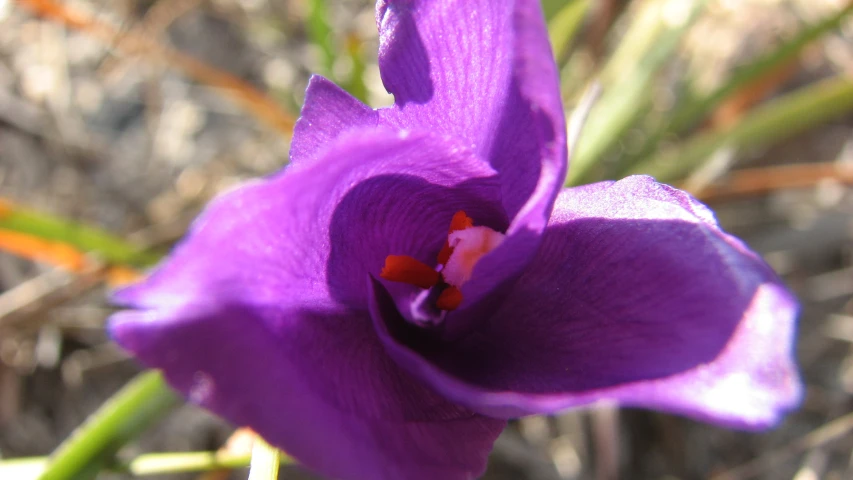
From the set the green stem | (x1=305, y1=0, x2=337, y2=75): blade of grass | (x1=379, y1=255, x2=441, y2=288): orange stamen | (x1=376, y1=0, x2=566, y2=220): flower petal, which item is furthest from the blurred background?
(x1=376, y1=0, x2=566, y2=220): flower petal

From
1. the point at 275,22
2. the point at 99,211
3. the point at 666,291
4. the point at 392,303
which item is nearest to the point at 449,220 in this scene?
the point at 392,303

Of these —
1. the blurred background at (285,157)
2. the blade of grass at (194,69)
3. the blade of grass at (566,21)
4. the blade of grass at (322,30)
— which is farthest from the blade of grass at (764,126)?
the blade of grass at (194,69)

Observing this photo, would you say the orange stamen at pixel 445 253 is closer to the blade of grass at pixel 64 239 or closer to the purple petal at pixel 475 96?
the purple petal at pixel 475 96

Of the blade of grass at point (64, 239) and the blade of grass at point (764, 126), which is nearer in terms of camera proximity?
the blade of grass at point (64, 239)

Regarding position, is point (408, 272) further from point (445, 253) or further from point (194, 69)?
point (194, 69)

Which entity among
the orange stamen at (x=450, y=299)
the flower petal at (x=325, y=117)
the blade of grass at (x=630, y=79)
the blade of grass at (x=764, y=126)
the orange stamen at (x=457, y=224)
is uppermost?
the flower petal at (x=325, y=117)

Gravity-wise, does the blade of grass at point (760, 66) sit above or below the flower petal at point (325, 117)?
below
